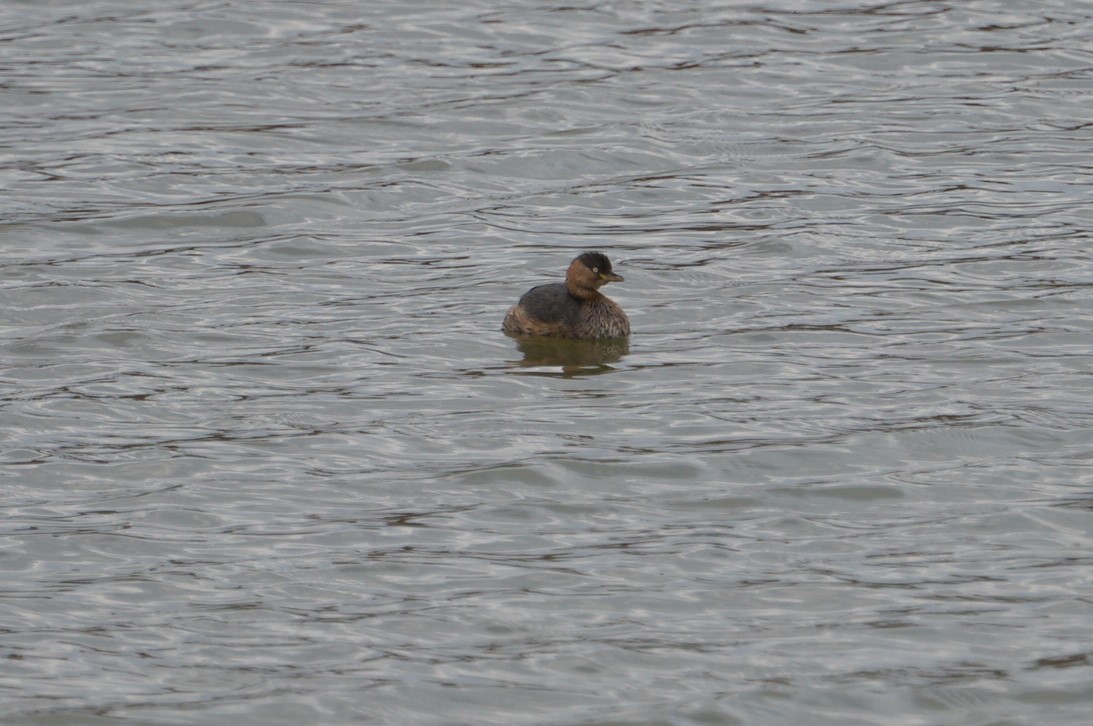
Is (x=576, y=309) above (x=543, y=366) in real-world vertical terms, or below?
above

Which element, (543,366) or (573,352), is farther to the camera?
(573,352)

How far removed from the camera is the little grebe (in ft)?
46.6

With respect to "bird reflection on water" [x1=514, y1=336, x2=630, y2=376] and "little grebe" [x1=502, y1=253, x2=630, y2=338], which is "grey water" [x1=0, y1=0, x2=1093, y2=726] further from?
"little grebe" [x1=502, y1=253, x2=630, y2=338]

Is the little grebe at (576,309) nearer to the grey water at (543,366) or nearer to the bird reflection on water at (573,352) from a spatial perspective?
the bird reflection on water at (573,352)

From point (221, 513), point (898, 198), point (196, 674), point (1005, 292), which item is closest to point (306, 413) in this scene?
point (221, 513)

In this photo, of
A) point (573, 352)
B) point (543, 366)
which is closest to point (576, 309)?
point (573, 352)

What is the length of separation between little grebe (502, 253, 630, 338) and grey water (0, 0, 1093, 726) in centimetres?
19

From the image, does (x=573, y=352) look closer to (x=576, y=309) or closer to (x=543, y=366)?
(x=576, y=309)

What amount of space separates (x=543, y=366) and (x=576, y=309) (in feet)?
1.95

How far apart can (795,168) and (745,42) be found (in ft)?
15.6

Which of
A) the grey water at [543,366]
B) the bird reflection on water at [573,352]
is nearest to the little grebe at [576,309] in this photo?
the bird reflection on water at [573,352]

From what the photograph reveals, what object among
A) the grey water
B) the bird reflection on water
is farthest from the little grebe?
the grey water

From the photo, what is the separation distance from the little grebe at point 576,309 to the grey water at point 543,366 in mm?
192

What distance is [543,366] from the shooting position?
546 inches
